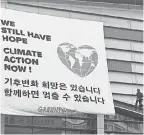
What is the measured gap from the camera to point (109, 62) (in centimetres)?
3066

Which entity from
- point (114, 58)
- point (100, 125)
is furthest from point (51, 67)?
point (114, 58)

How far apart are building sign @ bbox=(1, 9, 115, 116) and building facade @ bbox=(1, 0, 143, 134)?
3.10m

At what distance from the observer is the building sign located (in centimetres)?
2194

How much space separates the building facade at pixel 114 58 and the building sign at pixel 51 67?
3.10m

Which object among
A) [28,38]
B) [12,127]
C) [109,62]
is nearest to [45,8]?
[109,62]

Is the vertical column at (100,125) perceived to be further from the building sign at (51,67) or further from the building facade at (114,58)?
the building sign at (51,67)

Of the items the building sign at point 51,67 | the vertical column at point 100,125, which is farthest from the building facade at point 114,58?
the building sign at point 51,67

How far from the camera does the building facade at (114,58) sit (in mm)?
25656

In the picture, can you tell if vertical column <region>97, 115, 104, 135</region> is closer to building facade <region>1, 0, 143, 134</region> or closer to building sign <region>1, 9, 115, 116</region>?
building facade <region>1, 0, 143, 134</region>

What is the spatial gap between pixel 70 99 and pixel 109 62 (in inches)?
341

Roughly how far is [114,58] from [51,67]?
881 centimetres

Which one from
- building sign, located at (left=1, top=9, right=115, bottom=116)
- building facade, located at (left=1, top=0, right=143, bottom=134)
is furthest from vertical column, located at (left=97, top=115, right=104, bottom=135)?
building sign, located at (left=1, top=9, right=115, bottom=116)

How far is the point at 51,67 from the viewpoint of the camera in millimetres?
23094

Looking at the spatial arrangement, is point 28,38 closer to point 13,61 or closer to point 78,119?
point 13,61
